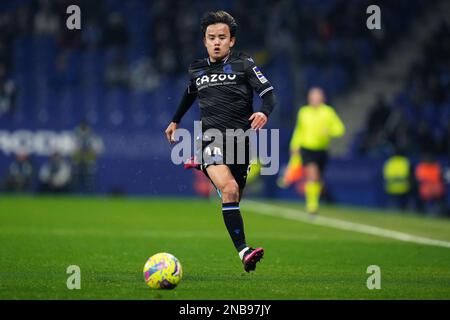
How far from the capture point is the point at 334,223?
1659 centimetres

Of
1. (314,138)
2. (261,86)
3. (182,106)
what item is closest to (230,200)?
(261,86)

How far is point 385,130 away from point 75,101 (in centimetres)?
855

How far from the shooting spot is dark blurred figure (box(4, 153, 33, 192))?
2523 centimetres

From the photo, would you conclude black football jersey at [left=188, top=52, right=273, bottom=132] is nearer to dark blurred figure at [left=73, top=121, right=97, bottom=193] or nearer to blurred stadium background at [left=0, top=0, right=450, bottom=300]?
blurred stadium background at [left=0, top=0, right=450, bottom=300]

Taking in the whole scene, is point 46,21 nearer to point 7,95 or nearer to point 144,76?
point 7,95

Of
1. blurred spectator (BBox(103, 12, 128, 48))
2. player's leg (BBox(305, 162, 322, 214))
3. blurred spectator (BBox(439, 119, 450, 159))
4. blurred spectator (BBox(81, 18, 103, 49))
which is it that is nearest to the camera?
player's leg (BBox(305, 162, 322, 214))

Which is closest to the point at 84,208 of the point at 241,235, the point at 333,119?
the point at 333,119

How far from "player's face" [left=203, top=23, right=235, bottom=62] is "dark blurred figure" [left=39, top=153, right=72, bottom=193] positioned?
16831 mm

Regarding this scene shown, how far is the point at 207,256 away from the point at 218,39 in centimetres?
266

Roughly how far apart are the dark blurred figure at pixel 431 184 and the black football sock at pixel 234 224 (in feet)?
40.2

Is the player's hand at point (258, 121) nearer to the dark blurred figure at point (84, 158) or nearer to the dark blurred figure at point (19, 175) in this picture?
the dark blurred figure at point (84, 158)

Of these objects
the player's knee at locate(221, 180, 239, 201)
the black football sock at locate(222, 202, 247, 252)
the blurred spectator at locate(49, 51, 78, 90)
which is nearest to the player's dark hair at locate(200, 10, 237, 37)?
the player's knee at locate(221, 180, 239, 201)

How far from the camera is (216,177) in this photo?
344 inches
